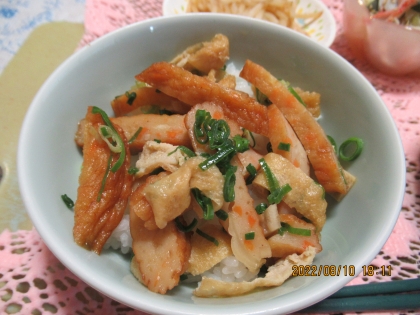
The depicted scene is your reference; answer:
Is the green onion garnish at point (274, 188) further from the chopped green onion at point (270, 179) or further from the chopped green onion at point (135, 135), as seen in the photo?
the chopped green onion at point (135, 135)

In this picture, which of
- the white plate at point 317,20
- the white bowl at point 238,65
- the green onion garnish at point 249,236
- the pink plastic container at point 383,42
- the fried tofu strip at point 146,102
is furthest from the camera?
the white plate at point 317,20

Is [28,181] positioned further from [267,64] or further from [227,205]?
[267,64]

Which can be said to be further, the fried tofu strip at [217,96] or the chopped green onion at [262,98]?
the chopped green onion at [262,98]

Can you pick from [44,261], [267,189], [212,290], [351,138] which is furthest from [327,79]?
[44,261]

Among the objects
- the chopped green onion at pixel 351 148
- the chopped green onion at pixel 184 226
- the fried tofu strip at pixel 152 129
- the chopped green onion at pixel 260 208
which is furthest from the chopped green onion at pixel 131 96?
the chopped green onion at pixel 351 148

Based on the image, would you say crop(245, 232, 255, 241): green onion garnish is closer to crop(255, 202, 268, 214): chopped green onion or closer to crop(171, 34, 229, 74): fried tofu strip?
crop(255, 202, 268, 214): chopped green onion
